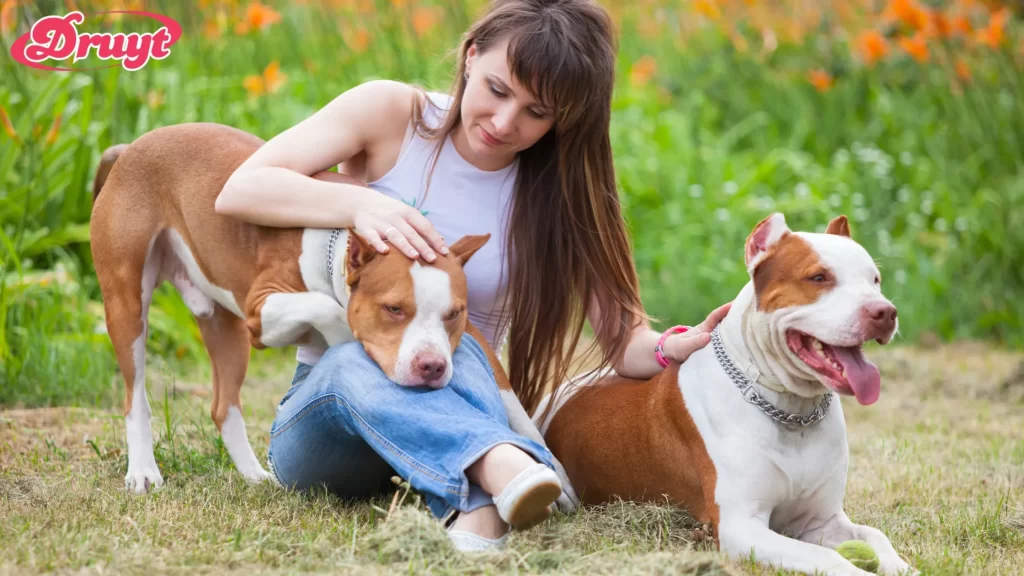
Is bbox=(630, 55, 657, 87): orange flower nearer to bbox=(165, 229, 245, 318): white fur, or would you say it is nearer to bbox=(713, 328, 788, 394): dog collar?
bbox=(165, 229, 245, 318): white fur

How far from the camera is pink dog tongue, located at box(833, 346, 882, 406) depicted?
2.82 metres

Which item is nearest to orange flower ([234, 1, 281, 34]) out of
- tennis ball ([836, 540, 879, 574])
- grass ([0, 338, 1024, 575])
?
grass ([0, 338, 1024, 575])

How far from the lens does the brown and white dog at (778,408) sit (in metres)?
2.87

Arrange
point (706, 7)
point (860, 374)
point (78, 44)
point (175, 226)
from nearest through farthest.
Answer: point (860, 374), point (175, 226), point (78, 44), point (706, 7)

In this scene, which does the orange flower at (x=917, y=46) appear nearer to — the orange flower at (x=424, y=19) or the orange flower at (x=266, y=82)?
the orange flower at (x=424, y=19)

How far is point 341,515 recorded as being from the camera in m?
3.24

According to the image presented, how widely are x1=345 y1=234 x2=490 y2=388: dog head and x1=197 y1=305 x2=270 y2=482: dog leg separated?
2.91ft

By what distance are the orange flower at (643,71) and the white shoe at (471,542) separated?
20.5 feet

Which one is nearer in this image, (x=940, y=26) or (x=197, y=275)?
(x=197, y=275)

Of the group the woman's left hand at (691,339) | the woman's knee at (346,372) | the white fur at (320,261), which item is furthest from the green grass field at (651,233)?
the white fur at (320,261)

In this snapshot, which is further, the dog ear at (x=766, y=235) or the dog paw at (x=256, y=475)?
the dog paw at (x=256, y=475)

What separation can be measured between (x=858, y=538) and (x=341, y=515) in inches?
56.8

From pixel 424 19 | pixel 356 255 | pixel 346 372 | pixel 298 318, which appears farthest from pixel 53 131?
pixel 424 19

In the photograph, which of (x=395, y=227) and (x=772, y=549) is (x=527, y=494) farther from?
(x=395, y=227)
